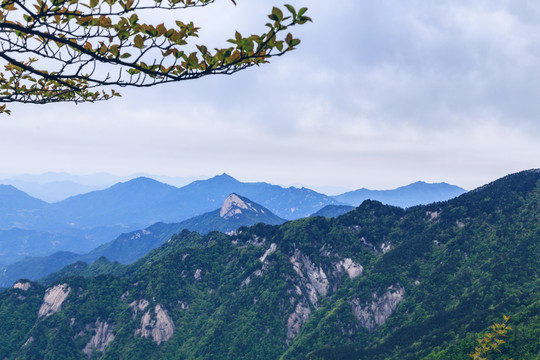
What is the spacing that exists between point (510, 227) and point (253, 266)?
131753 mm

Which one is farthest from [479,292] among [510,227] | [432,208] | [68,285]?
[68,285]

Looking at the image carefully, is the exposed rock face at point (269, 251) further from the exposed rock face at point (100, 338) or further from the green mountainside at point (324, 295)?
the exposed rock face at point (100, 338)

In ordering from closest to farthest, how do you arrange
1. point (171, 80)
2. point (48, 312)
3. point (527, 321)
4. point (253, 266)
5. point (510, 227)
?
point (171, 80) < point (527, 321) < point (510, 227) < point (48, 312) < point (253, 266)

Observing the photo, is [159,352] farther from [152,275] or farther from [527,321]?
[527,321]

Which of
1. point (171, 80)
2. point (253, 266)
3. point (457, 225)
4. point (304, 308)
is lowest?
point (304, 308)

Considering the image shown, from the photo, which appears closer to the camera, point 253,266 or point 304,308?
point 304,308

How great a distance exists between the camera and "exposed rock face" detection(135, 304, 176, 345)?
156250 mm

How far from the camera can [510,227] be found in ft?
482

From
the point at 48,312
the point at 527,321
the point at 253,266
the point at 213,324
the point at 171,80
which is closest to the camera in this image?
the point at 171,80

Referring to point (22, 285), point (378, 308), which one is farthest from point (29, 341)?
point (378, 308)

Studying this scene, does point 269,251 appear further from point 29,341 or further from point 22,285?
point 22,285

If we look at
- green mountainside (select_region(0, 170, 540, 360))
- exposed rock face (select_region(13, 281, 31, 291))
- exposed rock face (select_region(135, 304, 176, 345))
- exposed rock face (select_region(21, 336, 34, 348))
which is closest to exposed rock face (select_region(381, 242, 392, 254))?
green mountainside (select_region(0, 170, 540, 360))

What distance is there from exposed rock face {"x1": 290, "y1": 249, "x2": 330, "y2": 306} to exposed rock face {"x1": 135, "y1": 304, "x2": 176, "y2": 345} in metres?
72.8

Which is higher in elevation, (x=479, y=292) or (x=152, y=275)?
(x=479, y=292)
